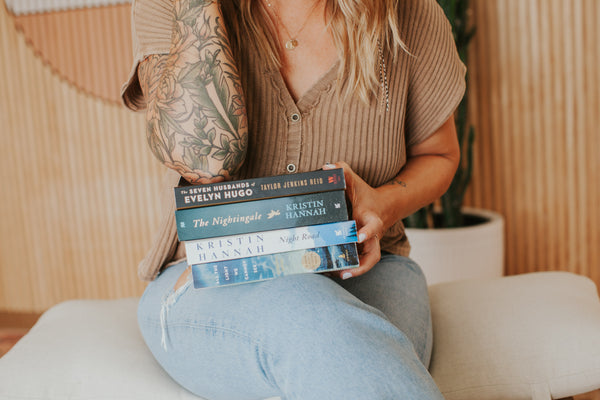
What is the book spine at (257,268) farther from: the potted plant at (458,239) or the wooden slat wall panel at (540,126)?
the wooden slat wall panel at (540,126)

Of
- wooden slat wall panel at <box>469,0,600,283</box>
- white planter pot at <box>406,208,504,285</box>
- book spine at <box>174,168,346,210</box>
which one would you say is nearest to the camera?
book spine at <box>174,168,346,210</box>

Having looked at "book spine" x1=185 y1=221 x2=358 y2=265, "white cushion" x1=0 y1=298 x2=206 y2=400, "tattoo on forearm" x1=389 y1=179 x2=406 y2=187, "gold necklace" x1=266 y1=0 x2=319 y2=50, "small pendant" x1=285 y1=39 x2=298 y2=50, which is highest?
"gold necklace" x1=266 y1=0 x2=319 y2=50

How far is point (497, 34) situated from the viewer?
76.1 inches

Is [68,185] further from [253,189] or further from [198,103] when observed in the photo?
[253,189]

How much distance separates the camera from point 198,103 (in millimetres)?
734

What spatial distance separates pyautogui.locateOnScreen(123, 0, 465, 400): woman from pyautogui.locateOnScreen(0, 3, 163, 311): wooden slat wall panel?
1.40 meters

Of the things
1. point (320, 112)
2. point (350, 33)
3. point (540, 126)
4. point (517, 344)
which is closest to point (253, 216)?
point (320, 112)

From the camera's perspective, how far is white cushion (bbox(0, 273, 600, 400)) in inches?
32.1

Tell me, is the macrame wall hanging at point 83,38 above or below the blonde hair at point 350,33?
above

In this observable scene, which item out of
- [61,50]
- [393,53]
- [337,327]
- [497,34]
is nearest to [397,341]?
[337,327]

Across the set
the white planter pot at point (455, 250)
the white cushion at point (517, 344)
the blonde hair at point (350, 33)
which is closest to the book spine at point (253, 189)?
the blonde hair at point (350, 33)

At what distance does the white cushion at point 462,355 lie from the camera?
81 centimetres

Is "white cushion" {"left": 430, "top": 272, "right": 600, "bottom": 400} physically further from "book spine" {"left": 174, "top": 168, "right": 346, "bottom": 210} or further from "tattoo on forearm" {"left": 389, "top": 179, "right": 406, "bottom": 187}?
"book spine" {"left": 174, "top": 168, "right": 346, "bottom": 210}

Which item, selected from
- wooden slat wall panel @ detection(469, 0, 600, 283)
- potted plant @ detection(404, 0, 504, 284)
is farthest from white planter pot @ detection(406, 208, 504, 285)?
wooden slat wall panel @ detection(469, 0, 600, 283)
